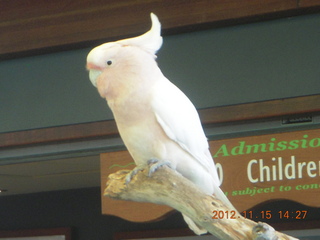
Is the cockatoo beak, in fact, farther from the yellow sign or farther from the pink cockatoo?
the yellow sign

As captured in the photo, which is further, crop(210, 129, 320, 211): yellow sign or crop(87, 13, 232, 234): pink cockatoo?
crop(210, 129, 320, 211): yellow sign

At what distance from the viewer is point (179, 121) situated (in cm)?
122

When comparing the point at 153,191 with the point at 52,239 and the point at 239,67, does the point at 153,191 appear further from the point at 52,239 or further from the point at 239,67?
the point at 52,239

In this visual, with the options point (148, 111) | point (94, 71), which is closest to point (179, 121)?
point (148, 111)

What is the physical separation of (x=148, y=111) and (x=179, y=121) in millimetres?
72

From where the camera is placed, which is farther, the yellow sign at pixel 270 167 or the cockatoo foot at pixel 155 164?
the yellow sign at pixel 270 167

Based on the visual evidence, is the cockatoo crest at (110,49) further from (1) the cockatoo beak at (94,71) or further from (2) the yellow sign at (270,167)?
(2) the yellow sign at (270,167)

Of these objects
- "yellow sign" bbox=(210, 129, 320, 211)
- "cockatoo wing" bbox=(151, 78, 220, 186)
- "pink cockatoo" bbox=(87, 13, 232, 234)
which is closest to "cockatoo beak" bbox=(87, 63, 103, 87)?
"pink cockatoo" bbox=(87, 13, 232, 234)

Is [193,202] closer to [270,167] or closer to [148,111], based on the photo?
[148,111]

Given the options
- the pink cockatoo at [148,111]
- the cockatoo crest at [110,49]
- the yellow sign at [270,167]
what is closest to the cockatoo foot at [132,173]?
the pink cockatoo at [148,111]

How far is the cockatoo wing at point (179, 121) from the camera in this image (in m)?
1.19

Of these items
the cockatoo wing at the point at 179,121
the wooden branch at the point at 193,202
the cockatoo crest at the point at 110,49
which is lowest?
the wooden branch at the point at 193,202

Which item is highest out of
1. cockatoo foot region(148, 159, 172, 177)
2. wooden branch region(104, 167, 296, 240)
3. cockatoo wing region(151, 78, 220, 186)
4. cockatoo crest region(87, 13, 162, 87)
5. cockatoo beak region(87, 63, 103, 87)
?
cockatoo crest region(87, 13, 162, 87)

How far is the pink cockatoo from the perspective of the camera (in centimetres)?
117
